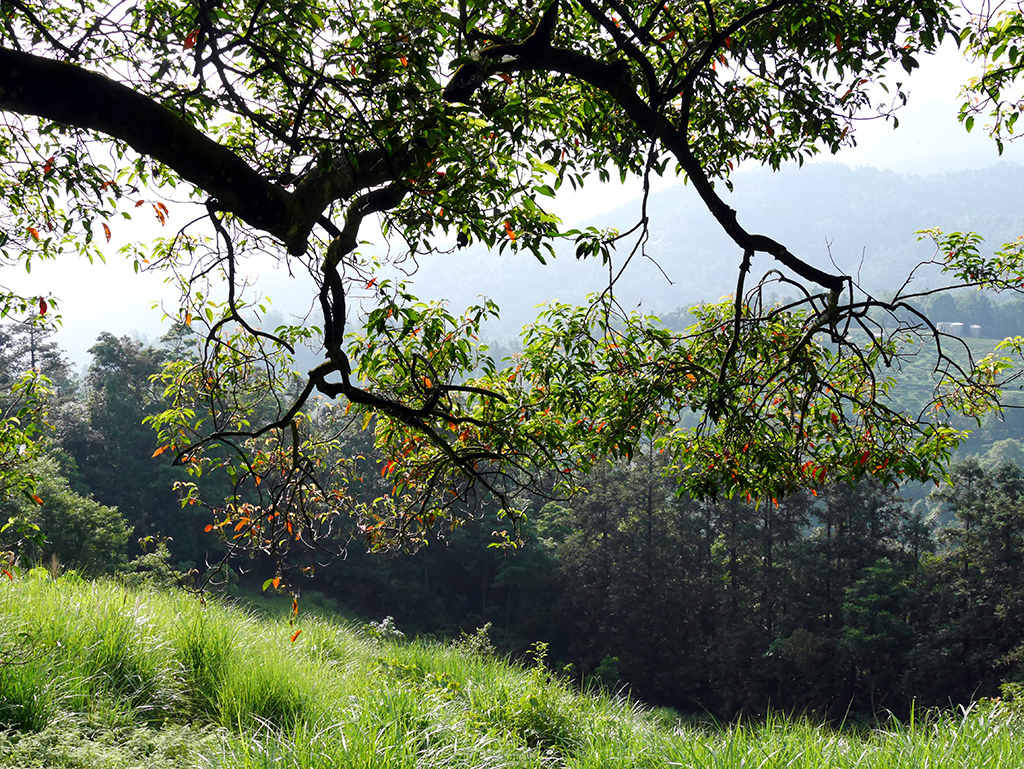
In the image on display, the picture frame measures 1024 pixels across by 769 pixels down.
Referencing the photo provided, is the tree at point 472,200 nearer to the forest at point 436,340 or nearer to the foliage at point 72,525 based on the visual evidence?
the forest at point 436,340

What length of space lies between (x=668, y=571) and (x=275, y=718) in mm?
24846

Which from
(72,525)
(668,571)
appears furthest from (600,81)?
(668,571)

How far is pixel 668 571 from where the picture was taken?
26.9m

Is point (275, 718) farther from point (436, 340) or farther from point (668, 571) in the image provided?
point (668, 571)

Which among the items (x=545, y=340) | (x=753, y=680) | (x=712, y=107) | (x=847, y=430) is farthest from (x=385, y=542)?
(x=753, y=680)

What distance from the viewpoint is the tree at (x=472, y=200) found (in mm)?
2355

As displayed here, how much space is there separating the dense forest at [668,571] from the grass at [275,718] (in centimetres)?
1334

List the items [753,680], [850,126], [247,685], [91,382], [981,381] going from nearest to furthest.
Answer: [850,126] → [247,685] → [981,381] → [753,680] → [91,382]

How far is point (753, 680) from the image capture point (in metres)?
23.6

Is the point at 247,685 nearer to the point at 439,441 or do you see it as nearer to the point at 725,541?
the point at 439,441

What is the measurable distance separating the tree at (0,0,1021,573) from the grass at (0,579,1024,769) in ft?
3.23

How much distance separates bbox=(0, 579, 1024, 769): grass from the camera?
2959mm

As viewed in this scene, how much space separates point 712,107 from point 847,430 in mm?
1975

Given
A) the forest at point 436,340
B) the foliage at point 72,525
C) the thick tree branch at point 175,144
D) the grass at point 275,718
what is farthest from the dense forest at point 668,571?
the thick tree branch at point 175,144
